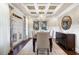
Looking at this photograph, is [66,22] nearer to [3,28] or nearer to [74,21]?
[74,21]

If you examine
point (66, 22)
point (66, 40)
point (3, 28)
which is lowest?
point (66, 40)

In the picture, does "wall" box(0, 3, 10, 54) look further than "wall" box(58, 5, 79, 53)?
No

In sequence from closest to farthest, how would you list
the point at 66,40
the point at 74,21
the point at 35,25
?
1. the point at 35,25
2. the point at 74,21
3. the point at 66,40

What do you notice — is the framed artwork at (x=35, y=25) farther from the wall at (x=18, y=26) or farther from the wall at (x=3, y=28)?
the wall at (x=3, y=28)

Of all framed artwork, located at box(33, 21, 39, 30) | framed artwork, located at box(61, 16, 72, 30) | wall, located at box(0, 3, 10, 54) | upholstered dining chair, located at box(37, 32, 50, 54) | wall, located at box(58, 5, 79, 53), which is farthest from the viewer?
upholstered dining chair, located at box(37, 32, 50, 54)

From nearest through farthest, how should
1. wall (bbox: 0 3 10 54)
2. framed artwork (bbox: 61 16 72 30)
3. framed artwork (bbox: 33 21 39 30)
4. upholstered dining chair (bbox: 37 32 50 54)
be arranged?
1. wall (bbox: 0 3 10 54)
2. framed artwork (bbox: 33 21 39 30)
3. framed artwork (bbox: 61 16 72 30)
4. upholstered dining chair (bbox: 37 32 50 54)

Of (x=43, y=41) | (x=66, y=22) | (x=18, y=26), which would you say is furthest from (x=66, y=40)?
(x=18, y=26)

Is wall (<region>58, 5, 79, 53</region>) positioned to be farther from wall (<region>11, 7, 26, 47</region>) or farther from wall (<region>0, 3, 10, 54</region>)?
wall (<region>0, 3, 10, 54</region>)

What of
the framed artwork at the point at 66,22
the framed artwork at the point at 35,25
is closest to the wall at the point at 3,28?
the framed artwork at the point at 35,25

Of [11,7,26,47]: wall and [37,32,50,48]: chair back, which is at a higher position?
[11,7,26,47]: wall

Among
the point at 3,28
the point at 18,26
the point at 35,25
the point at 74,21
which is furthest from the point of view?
the point at 74,21

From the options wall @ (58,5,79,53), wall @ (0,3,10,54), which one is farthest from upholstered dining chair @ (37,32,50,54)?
wall @ (0,3,10,54)

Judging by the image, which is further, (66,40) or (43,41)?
(66,40)

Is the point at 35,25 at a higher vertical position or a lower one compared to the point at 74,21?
lower
